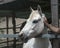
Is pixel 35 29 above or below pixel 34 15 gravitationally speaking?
below

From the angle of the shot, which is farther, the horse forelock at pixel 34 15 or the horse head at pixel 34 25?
the horse forelock at pixel 34 15

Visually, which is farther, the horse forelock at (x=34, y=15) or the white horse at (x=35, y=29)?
the horse forelock at (x=34, y=15)

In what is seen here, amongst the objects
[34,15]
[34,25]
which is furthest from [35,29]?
[34,15]

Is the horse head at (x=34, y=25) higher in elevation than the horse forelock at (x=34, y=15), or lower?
lower

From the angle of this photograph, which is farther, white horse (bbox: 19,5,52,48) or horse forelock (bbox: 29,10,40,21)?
horse forelock (bbox: 29,10,40,21)

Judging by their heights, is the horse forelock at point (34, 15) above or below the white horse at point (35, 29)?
above

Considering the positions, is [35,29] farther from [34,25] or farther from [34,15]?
[34,15]

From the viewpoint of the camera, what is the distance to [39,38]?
3.80 m

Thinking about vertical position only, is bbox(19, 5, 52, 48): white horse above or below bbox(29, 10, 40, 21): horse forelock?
below

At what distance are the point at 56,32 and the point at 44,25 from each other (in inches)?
9.5

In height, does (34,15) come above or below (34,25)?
above

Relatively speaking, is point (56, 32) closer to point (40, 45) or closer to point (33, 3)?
point (40, 45)

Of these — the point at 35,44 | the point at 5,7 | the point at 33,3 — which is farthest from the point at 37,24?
the point at 5,7

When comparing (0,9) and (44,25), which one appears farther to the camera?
(0,9)
